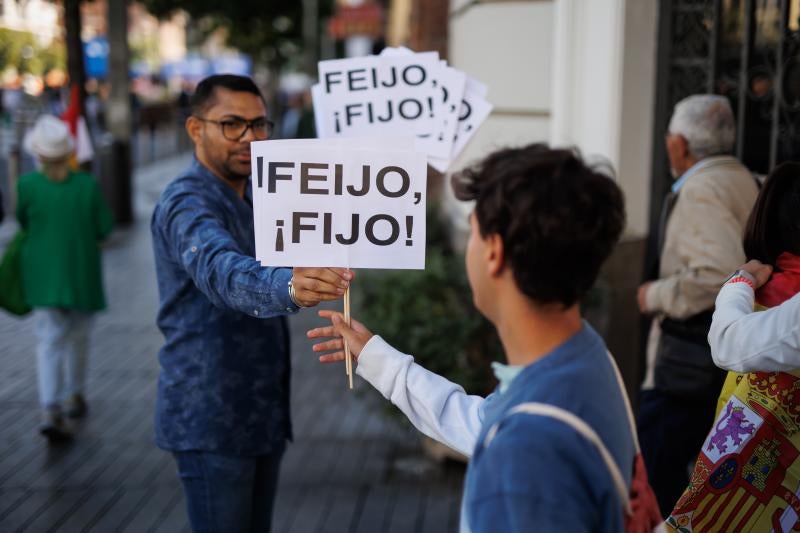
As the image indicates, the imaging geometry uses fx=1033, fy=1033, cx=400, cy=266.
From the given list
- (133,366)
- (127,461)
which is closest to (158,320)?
(127,461)

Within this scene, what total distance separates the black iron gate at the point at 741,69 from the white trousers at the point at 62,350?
146 inches

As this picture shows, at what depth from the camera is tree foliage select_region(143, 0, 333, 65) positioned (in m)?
22.6

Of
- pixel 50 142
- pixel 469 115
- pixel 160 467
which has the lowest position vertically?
pixel 160 467

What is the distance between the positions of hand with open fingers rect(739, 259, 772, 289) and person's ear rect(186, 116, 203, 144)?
1.80 meters

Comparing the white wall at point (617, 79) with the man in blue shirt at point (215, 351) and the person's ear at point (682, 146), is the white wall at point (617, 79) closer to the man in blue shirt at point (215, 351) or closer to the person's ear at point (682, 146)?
the person's ear at point (682, 146)

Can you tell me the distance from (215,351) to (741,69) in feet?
10.6

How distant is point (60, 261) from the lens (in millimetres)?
6590

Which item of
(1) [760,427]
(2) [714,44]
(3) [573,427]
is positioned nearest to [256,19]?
(2) [714,44]

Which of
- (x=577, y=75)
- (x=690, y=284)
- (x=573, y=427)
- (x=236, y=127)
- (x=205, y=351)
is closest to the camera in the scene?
(x=573, y=427)

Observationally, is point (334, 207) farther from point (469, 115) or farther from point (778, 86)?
point (778, 86)

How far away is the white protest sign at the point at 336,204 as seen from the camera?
2703 millimetres

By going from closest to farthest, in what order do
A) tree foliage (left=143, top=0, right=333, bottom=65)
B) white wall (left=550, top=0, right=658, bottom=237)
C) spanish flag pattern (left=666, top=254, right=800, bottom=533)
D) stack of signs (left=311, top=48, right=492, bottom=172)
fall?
1. spanish flag pattern (left=666, top=254, right=800, bottom=533)
2. stack of signs (left=311, top=48, right=492, bottom=172)
3. white wall (left=550, top=0, right=658, bottom=237)
4. tree foliage (left=143, top=0, right=333, bottom=65)

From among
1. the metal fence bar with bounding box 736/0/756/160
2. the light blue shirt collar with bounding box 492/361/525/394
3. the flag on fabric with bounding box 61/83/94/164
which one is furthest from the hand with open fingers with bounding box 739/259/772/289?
the flag on fabric with bounding box 61/83/94/164

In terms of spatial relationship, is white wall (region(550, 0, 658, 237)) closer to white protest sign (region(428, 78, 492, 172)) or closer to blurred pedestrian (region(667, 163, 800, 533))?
white protest sign (region(428, 78, 492, 172))
